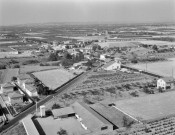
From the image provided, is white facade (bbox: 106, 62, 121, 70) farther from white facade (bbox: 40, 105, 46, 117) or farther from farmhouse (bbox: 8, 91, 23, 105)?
white facade (bbox: 40, 105, 46, 117)

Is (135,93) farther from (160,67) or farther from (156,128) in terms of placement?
(160,67)

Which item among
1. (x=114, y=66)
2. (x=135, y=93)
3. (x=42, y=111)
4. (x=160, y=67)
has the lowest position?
(x=160, y=67)

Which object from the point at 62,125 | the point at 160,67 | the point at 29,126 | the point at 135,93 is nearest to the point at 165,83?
the point at 135,93

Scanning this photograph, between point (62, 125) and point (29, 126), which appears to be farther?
point (62, 125)

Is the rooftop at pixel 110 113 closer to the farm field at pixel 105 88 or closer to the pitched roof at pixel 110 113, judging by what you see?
the pitched roof at pixel 110 113

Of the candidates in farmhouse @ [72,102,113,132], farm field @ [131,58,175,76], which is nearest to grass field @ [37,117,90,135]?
farmhouse @ [72,102,113,132]
